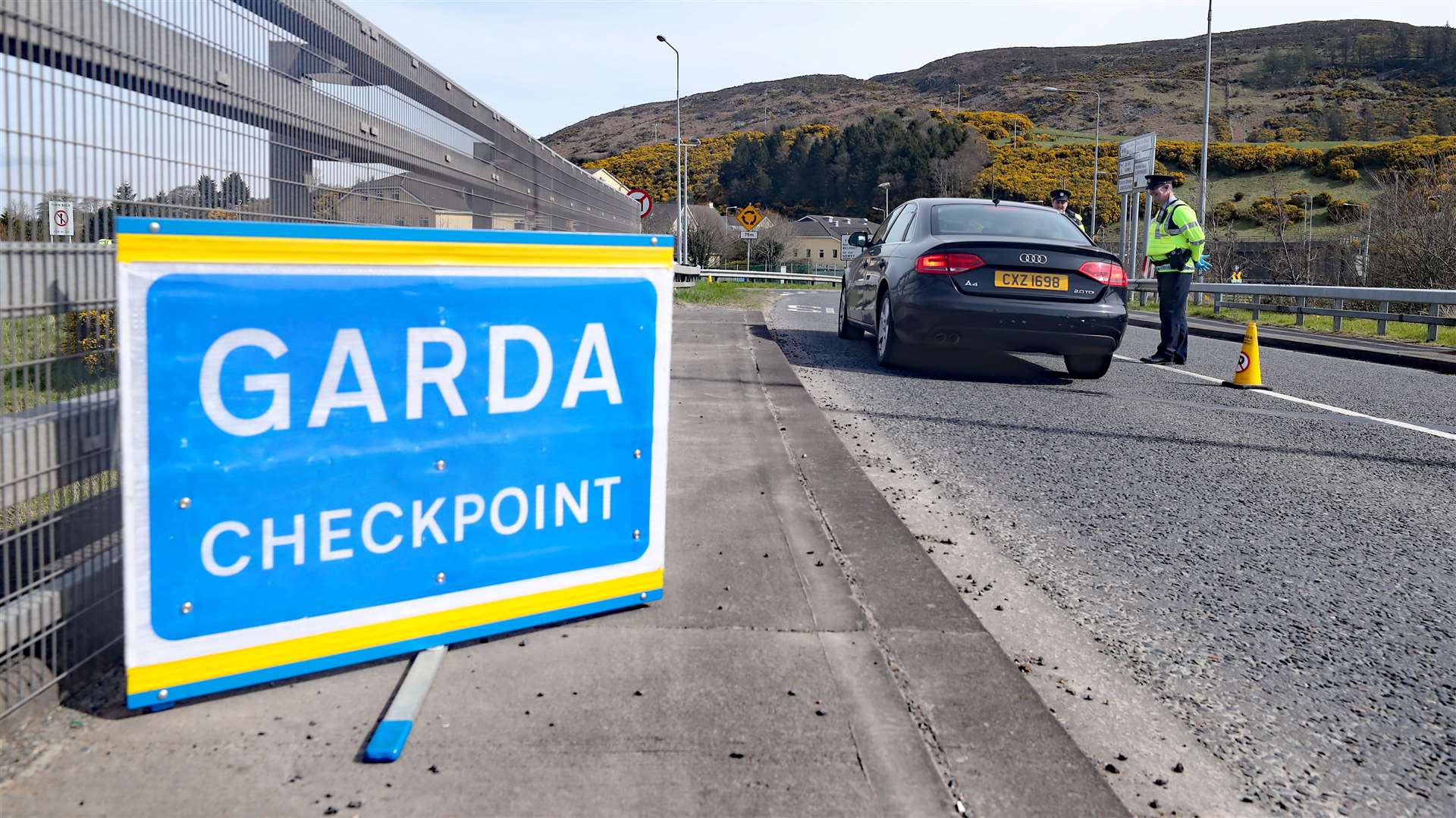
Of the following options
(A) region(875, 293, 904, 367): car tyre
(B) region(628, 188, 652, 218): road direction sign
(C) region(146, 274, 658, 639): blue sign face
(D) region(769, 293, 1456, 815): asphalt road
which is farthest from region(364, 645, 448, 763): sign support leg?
(B) region(628, 188, 652, 218): road direction sign

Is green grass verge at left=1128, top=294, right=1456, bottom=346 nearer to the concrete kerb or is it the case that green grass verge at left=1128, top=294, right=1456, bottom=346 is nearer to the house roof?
the concrete kerb

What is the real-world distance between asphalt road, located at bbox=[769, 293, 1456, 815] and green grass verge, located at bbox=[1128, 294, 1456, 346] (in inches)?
307

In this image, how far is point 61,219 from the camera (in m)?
2.50

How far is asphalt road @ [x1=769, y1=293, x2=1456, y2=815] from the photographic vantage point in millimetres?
2541

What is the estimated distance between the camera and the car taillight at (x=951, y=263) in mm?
8758

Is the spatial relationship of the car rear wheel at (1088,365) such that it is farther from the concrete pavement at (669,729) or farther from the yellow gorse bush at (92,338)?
the yellow gorse bush at (92,338)

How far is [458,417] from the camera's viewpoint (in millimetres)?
2787

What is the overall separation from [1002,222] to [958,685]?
293 inches

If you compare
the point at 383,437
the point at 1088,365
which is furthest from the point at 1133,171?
the point at 383,437

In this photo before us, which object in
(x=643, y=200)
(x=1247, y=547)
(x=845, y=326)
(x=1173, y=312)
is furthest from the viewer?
(x=643, y=200)

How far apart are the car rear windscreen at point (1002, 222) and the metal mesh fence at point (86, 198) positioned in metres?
6.37

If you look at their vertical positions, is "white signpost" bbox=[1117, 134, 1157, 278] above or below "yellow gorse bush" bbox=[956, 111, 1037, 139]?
below

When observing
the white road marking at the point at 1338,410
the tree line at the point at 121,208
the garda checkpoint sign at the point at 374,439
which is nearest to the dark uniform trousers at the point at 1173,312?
the white road marking at the point at 1338,410

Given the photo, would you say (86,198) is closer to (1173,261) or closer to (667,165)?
(1173,261)
